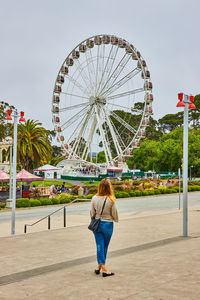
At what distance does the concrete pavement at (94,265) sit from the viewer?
5.57 m

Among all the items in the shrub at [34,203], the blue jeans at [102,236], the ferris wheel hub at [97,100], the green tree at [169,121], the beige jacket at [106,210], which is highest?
the green tree at [169,121]

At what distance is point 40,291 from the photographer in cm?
566

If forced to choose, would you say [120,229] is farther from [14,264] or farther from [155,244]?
[14,264]

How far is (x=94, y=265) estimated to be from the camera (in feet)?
24.5

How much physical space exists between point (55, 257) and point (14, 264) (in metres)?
0.99

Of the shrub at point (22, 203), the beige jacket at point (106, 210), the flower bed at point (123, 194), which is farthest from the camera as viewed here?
the flower bed at point (123, 194)

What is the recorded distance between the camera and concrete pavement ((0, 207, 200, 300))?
18.3 feet

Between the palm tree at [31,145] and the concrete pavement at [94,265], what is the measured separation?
36849 mm

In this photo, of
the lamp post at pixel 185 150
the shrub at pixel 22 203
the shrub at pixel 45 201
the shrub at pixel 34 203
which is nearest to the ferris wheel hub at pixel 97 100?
the shrub at pixel 45 201

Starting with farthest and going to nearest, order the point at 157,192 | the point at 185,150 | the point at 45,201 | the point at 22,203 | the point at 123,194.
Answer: the point at 157,192 < the point at 123,194 < the point at 45,201 < the point at 22,203 < the point at 185,150

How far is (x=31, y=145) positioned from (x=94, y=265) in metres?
42.2

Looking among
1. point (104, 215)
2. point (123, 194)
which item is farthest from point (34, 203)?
point (104, 215)

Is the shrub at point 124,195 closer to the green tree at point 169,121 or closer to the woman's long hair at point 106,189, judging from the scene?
the woman's long hair at point 106,189

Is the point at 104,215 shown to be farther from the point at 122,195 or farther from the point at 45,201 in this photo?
the point at 122,195
